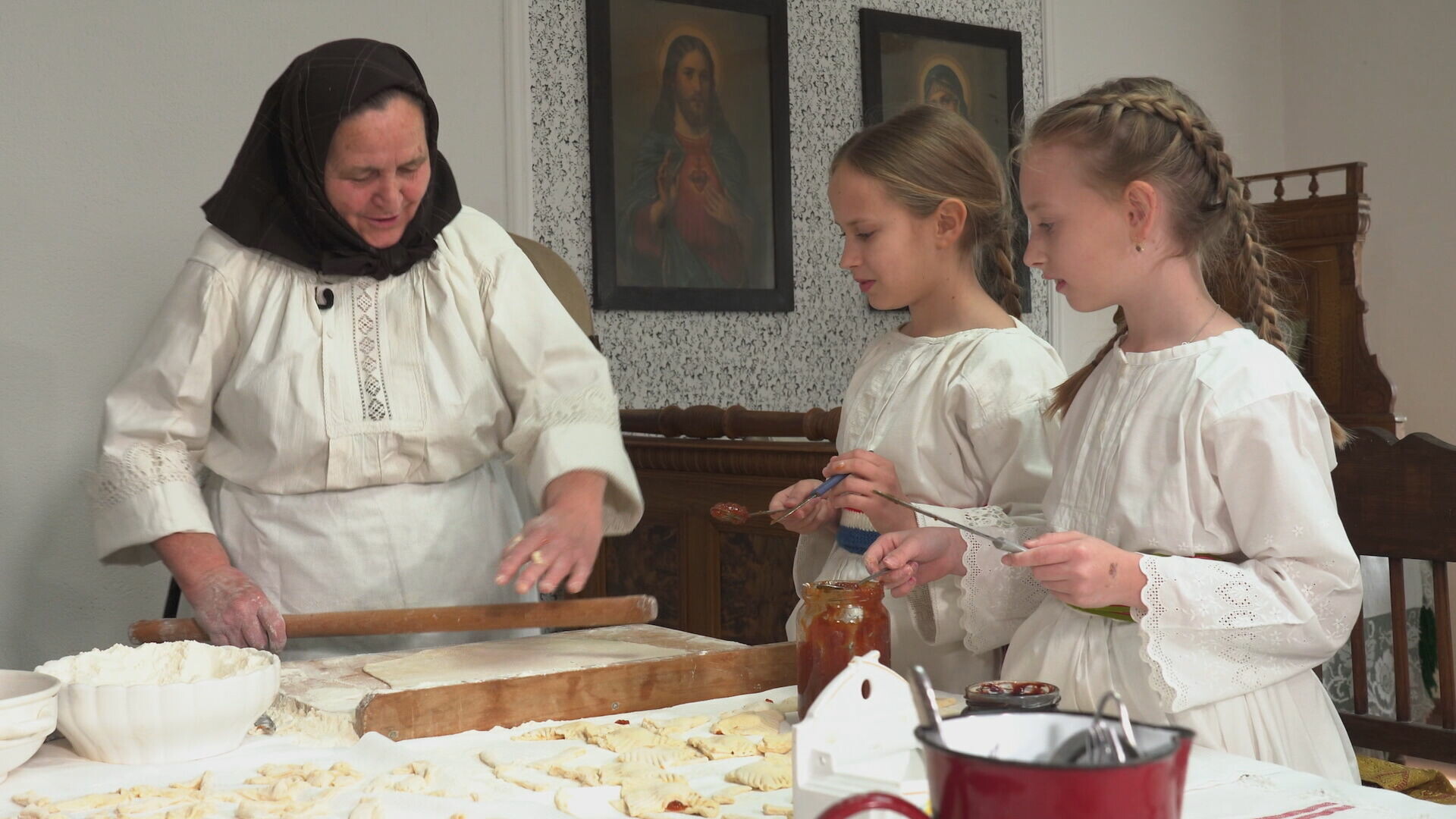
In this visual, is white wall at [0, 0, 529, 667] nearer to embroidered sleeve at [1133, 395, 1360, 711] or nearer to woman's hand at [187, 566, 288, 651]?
woman's hand at [187, 566, 288, 651]

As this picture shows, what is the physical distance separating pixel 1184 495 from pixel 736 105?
284 centimetres

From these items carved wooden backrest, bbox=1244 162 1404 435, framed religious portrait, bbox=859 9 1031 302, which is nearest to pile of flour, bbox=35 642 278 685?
framed religious portrait, bbox=859 9 1031 302

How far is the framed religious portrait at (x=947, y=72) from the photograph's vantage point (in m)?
4.38

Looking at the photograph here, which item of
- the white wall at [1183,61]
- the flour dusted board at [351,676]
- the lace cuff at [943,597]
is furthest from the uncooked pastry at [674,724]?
the white wall at [1183,61]

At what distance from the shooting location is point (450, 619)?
166cm

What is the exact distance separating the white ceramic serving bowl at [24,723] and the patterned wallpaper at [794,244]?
8.55 ft

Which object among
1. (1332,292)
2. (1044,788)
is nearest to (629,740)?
(1044,788)

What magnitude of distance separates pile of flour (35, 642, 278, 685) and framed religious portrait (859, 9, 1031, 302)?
10.7 ft

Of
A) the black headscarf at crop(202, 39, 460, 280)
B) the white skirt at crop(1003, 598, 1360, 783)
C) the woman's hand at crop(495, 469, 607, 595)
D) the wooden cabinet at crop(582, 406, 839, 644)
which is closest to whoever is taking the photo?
the white skirt at crop(1003, 598, 1360, 783)

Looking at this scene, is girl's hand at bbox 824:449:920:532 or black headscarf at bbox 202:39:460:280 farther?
black headscarf at bbox 202:39:460:280

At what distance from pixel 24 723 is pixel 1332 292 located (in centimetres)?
481

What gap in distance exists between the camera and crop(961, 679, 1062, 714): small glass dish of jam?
1108mm

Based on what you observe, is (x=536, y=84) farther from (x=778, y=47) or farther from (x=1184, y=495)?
(x=1184, y=495)

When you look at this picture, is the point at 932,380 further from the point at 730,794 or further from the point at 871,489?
the point at 730,794
